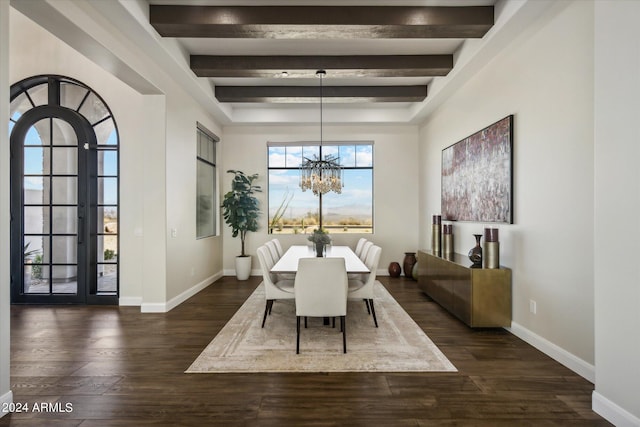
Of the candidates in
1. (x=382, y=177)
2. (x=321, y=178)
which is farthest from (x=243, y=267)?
(x=382, y=177)

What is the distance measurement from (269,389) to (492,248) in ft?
8.49

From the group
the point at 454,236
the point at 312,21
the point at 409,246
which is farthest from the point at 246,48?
the point at 409,246

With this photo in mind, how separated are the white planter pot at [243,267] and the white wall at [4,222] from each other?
415cm

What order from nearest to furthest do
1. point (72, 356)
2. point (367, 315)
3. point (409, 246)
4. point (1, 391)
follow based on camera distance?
point (1, 391)
point (72, 356)
point (367, 315)
point (409, 246)

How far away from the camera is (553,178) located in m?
2.82

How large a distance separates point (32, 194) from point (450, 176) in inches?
235

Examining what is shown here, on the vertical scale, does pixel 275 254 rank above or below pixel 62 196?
below

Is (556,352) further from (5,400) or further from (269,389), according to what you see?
(5,400)

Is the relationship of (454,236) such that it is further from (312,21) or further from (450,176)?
(312,21)

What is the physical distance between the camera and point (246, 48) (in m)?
4.12

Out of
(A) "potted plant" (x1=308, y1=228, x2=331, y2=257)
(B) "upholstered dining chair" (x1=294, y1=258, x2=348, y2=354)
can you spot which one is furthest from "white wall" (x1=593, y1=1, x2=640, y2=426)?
(A) "potted plant" (x1=308, y1=228, x2=331, y2=257)

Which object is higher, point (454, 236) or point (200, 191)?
point (200, 191)

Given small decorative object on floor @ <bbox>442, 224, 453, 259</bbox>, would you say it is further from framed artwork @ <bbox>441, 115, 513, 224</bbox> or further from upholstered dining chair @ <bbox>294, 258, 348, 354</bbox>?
upholstered dining chair @ <bbox>294, 258, 348, 354</bbox>

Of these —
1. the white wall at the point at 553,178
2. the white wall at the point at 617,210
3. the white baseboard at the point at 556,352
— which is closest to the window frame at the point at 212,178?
the white wall at the point at 553,178
